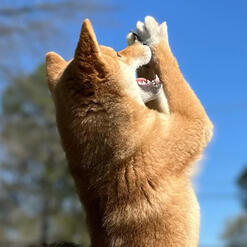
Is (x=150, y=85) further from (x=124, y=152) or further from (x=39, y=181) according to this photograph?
(x=39, y=181)

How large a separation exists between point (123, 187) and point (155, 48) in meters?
1.50

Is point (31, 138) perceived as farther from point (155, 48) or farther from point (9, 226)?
point (155, 48)

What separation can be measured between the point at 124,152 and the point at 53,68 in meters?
1.38

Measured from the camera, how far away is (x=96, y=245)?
457 cm

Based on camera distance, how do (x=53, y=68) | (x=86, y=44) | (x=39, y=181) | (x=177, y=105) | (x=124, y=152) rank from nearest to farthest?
(x=86, y=44) < (x=124, y=152) < (x=177, y=105) < (x=53, y=68) < (x=39, y=181)

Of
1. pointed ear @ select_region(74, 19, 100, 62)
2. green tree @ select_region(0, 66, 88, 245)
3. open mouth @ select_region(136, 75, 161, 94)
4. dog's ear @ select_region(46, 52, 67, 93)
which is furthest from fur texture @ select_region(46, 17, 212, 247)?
green tree @ select_region(0, 66, 88, 245)

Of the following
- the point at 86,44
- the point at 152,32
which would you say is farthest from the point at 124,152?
the point at 152,32

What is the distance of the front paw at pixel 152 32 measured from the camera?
5.39 meters

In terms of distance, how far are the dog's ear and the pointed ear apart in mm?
704

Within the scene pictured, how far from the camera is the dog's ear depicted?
547 centimetres

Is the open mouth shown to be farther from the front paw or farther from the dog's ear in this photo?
the dog's ear

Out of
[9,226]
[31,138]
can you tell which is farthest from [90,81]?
[31,138]

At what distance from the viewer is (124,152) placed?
4746 millimetres

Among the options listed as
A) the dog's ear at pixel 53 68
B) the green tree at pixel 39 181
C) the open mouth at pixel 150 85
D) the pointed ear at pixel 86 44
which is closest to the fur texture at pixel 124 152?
the pointed ear at pixel 86 44
